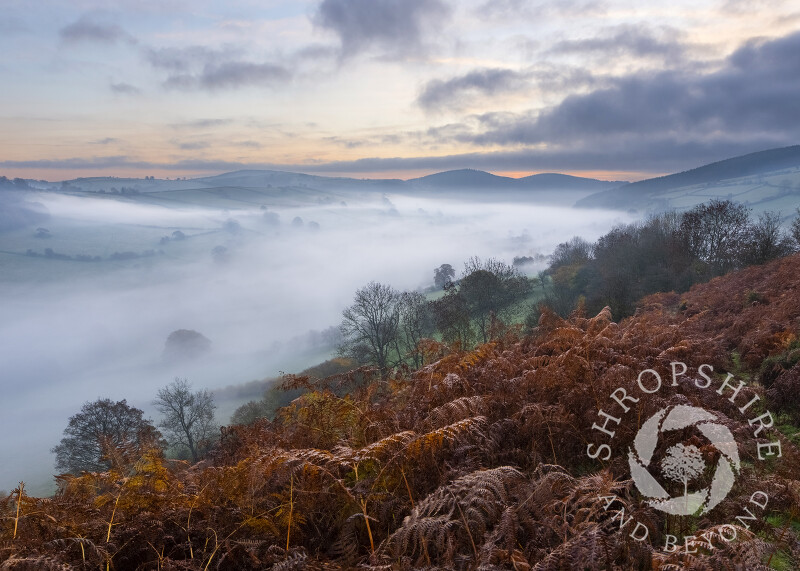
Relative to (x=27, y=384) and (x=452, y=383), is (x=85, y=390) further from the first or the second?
(x=452, y=383)

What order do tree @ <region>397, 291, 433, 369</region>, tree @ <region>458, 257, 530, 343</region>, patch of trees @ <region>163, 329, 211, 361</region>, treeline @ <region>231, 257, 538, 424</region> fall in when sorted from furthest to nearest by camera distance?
patch of trees @ <region>163, 329, 211, 361</region>
tree @ <region>458, 257, 530, 343</region>
tree @ <region>397, 291, 433, 369</region>
treeline @ <region>231, 257, 538, 424</region>

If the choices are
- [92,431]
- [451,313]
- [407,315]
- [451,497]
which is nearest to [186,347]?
[407,315]

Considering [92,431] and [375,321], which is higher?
[375,321]

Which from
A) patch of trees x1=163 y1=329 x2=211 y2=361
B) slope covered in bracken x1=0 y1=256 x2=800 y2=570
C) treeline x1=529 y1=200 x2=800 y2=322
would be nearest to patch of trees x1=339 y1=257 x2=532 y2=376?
treeline x1=529 y1=200 x2=800 y2=322

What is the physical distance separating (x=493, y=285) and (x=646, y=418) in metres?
37.3

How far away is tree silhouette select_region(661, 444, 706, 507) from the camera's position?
4.13 metres

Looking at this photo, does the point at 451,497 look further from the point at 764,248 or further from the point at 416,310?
the point at 764,248

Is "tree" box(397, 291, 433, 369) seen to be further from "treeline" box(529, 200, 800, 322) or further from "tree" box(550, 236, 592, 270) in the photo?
"tree" box(550, 236, 592, 270)

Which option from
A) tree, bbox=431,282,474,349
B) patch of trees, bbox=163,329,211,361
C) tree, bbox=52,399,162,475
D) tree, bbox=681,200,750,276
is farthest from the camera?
patch of trees, bbox=163,329,211,361

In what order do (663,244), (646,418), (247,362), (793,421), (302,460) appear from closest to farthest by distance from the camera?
(302,460) → (646,418) → (793,421) → (663,244) → (247,362)

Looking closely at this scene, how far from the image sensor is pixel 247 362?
93688 millimetres

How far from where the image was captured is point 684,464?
166 inches

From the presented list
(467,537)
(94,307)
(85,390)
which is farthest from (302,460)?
(94,307)

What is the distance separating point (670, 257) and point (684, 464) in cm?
4160
